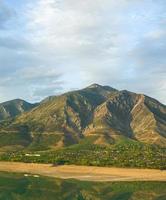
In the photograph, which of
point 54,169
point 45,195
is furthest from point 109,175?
point 45,195

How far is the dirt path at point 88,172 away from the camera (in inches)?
5148

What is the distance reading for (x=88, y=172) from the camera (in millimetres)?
145250

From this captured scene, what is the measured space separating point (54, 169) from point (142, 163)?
28096 millimetres

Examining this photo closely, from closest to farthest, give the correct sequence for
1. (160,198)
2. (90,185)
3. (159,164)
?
(160,198), (90,185), (159,164)

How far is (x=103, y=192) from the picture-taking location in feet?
326

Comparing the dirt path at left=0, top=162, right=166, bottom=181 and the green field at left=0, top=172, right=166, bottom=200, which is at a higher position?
the dirt path at left=0, top=162, right=166, bottom=181

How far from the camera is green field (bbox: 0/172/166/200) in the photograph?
3604 inches

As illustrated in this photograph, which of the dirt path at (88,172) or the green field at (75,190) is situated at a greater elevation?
the dirt path at (88,172)

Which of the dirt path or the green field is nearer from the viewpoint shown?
the green field

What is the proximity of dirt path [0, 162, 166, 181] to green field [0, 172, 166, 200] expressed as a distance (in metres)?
10.9

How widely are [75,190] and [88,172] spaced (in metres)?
43.4

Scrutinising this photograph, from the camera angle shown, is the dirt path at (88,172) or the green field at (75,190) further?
the dirt path at (88,172)

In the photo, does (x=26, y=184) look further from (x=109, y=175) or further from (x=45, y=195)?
(x=109, y=175)

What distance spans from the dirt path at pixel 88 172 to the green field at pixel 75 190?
35.9 feet
